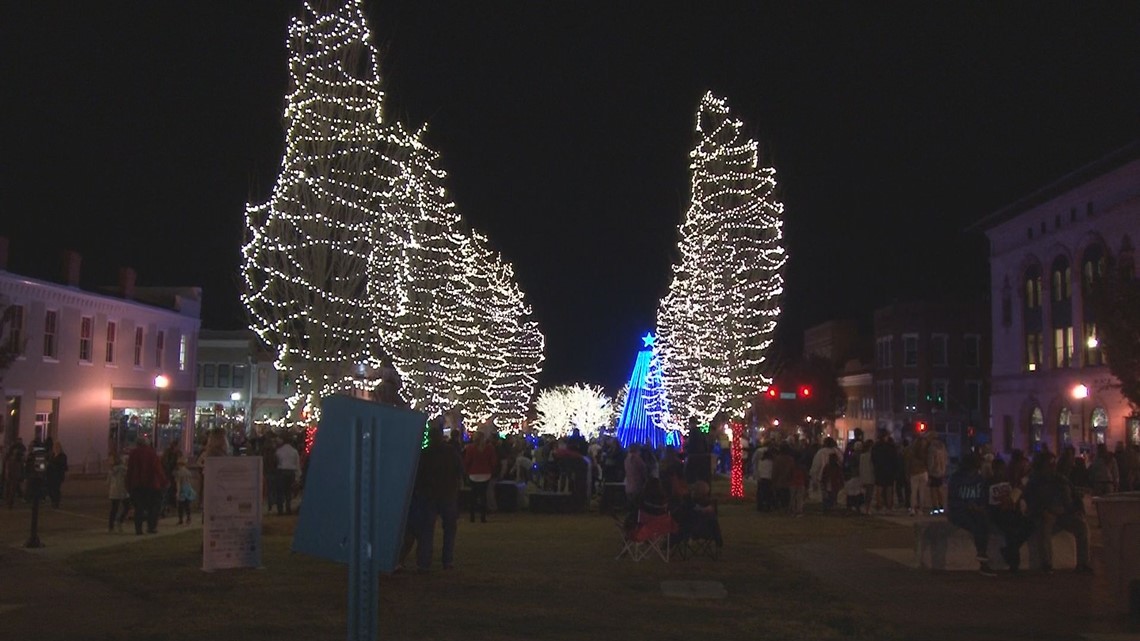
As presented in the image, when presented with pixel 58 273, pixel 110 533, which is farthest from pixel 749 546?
pixel 58 273

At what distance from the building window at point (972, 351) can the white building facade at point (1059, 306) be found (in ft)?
48.4

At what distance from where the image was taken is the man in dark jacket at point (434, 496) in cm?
1502

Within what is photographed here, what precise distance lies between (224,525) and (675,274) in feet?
95.3

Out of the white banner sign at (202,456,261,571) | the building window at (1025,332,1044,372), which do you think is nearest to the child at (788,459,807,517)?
the white banner sign at (202,456,261,571)

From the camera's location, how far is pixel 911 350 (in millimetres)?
80875

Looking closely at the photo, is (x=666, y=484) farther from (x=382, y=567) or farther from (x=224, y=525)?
(x=382, y=567)

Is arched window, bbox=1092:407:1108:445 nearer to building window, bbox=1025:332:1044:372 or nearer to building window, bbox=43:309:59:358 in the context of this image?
building window, bbox=1025:332:1044:372

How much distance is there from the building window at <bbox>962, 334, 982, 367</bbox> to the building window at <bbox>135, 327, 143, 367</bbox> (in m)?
53.5

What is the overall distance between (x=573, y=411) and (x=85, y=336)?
60723 mm

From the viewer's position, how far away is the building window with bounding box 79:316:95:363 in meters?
42.7

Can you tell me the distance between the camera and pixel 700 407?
4128cm

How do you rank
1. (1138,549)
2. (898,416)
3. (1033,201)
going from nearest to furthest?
1. (1138,549)
2. (1033,201)
3. (898,416)

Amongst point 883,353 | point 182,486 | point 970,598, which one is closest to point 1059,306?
point 883,353

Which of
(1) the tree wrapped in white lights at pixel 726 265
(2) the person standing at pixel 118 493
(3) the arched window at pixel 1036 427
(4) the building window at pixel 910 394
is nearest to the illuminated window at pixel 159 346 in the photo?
(1) the tree wrapped in white lights at pixel 726 265
